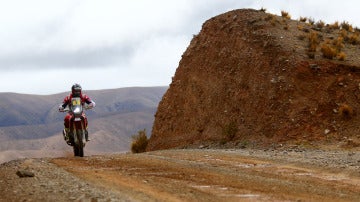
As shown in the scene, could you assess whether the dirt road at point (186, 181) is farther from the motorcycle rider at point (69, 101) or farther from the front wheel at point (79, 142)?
the motorcycle rider at point (69, 101)

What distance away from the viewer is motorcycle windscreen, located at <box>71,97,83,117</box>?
1673 centimetres

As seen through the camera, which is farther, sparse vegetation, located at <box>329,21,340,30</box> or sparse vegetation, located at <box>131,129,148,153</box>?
sparse vegetation, located at <box>329,21,340,30</box>

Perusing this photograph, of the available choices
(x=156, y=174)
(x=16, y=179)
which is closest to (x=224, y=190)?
(x=156, y=174)

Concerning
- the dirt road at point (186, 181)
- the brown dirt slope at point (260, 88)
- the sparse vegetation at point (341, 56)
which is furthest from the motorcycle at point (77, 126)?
the sparse vegetation at point (341, 56)

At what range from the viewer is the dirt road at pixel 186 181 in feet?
26.5

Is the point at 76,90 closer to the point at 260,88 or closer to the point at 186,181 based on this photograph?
the point at 186,181

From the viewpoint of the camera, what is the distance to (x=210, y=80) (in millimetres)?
31578

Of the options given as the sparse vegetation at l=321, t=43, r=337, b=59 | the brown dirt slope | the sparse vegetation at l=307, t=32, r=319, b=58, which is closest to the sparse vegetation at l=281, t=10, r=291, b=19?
the brown dirt slope

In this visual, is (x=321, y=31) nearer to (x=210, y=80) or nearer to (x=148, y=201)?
(x=210, y=80)

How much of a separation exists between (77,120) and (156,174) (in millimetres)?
6458

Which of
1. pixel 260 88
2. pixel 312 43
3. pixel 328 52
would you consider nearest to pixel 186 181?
pixel 260 88

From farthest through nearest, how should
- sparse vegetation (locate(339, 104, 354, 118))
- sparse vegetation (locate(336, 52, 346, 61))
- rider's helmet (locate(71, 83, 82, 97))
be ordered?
sparse vegetation (locate(336, 52, 346, 61)) < sparse vegetation (locate(339, 104, 354, 118)) < rider's helmet (locate(71, 83, 82, 97))

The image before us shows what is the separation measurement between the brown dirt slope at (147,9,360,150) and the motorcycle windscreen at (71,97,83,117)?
30.2 ft

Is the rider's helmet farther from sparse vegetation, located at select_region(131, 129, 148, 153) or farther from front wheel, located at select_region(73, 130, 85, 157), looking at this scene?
sparse vegetation, located at select_region(131, 129, 148, 153)
